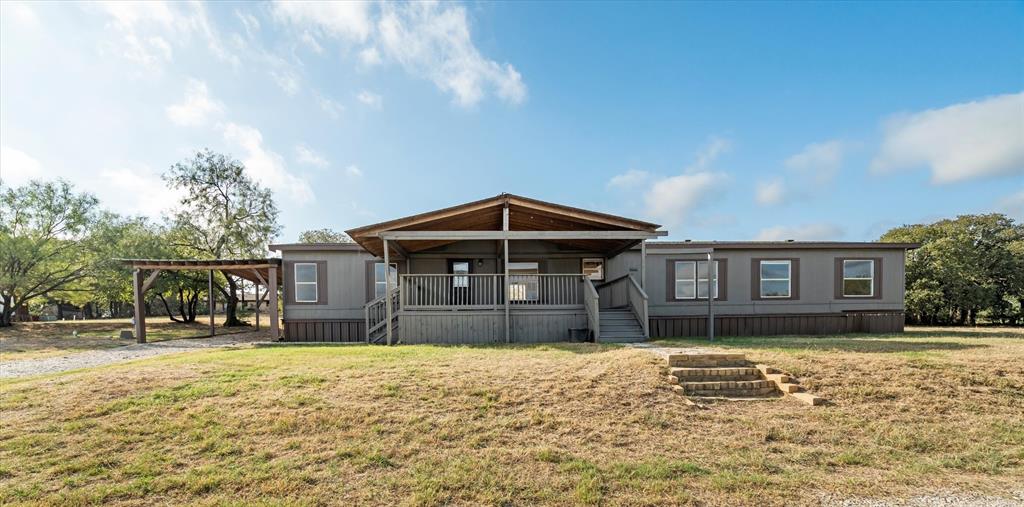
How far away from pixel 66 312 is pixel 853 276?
52333mm

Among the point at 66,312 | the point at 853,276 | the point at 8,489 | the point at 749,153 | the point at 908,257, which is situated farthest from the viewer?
the point at 66,312

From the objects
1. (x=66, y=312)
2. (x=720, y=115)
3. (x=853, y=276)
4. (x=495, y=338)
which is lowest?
(x=66, y=312)

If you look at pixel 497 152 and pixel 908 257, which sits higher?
pixel 497 152

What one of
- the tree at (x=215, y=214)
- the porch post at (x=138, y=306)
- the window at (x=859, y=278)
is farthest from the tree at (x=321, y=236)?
the window at (x=859, y=278)

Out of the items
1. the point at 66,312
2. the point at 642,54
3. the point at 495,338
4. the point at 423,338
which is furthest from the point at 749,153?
the point at 66,312

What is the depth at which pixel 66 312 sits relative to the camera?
33438 mm

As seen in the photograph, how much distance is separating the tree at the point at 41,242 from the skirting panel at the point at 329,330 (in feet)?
46.7

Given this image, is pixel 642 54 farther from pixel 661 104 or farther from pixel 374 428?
pixel 374 428

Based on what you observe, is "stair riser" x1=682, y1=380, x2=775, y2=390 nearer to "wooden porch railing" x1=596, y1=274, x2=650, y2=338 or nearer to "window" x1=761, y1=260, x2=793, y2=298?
"wooden porch railing" x1=596, y1=274, x2=650, y2=338

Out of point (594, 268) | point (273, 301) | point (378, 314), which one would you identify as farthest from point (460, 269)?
point (273, 301)

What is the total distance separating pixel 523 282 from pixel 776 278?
842cm

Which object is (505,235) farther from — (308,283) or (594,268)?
(308,283)

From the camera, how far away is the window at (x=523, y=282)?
1117 cm

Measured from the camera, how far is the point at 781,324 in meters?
13.1
